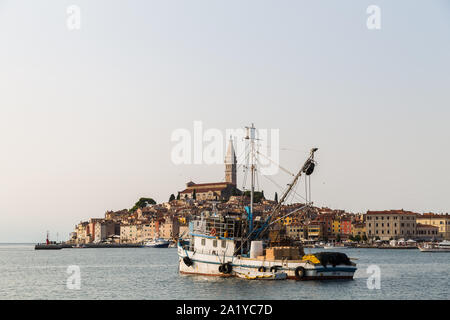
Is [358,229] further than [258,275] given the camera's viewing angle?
Yes

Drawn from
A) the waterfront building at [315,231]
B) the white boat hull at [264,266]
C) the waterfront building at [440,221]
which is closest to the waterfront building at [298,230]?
the waterfront building at [315,231]

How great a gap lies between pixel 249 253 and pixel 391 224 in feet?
437

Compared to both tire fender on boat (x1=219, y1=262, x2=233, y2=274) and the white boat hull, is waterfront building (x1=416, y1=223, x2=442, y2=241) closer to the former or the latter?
the white boat hull

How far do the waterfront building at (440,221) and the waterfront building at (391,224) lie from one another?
842cm

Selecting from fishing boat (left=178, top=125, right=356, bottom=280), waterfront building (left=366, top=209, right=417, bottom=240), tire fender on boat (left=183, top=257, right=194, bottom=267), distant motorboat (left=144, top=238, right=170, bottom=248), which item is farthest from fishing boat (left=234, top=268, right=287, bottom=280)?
distant motorboat (left=144, top=238, right=170, bottom=248)

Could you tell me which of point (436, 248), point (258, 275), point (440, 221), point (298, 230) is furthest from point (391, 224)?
point (258, 275)

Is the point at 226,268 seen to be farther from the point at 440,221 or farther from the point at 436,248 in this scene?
the point at 440,221

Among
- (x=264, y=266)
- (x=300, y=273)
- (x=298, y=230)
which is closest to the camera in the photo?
(x=300, y=273)

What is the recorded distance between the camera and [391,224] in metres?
171

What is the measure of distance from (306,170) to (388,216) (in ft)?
426

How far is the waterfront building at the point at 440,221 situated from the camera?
174m

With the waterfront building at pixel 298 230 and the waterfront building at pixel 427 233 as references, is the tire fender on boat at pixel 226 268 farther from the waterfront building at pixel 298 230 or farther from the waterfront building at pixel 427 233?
→ the waterfront building at pixel 298 230
